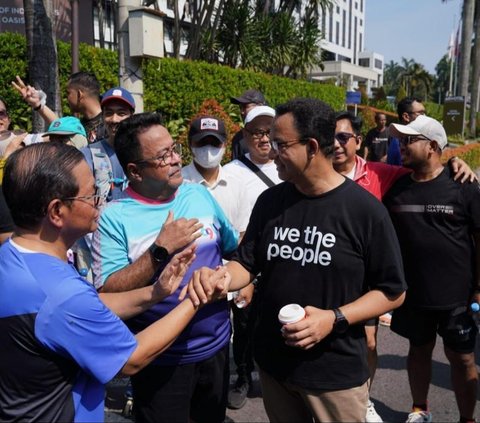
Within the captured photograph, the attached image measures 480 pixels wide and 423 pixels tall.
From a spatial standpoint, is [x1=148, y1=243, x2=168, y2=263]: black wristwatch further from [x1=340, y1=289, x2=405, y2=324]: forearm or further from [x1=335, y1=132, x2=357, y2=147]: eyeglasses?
[x1=335, y1=132, x2=357, y2=147]: eyeglasses

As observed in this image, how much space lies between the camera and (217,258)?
2.56 m

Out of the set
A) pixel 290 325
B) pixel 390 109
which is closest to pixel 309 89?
pixel 390 109

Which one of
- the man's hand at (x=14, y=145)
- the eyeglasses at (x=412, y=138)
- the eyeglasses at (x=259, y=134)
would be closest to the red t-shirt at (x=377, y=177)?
the eyeglasses at (x=412, y=138)

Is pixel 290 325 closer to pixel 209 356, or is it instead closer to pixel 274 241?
pixel 274 241

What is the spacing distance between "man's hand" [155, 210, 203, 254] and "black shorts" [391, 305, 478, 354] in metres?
1.81

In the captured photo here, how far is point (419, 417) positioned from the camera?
3.42 m

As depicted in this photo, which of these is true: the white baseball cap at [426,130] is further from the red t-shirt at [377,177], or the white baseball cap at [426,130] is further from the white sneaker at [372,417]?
the white sneaker at [372,417]

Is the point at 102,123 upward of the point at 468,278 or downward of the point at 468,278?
upward

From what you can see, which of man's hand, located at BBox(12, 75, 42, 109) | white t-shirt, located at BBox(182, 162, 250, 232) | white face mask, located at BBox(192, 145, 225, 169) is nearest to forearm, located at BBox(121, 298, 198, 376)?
white t-shirt, located at BBox(182, 162, 250, 232)

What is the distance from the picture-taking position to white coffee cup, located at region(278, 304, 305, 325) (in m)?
1.96

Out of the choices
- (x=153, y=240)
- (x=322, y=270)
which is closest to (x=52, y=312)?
(x=153, y=240)

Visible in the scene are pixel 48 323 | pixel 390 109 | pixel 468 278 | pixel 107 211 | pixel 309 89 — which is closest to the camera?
pixel 48 323

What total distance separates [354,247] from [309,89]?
61.4 feet

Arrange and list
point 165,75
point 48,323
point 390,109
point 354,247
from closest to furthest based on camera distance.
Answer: point 48,323 → point 354,247 → point 165,75 → point 390,109
